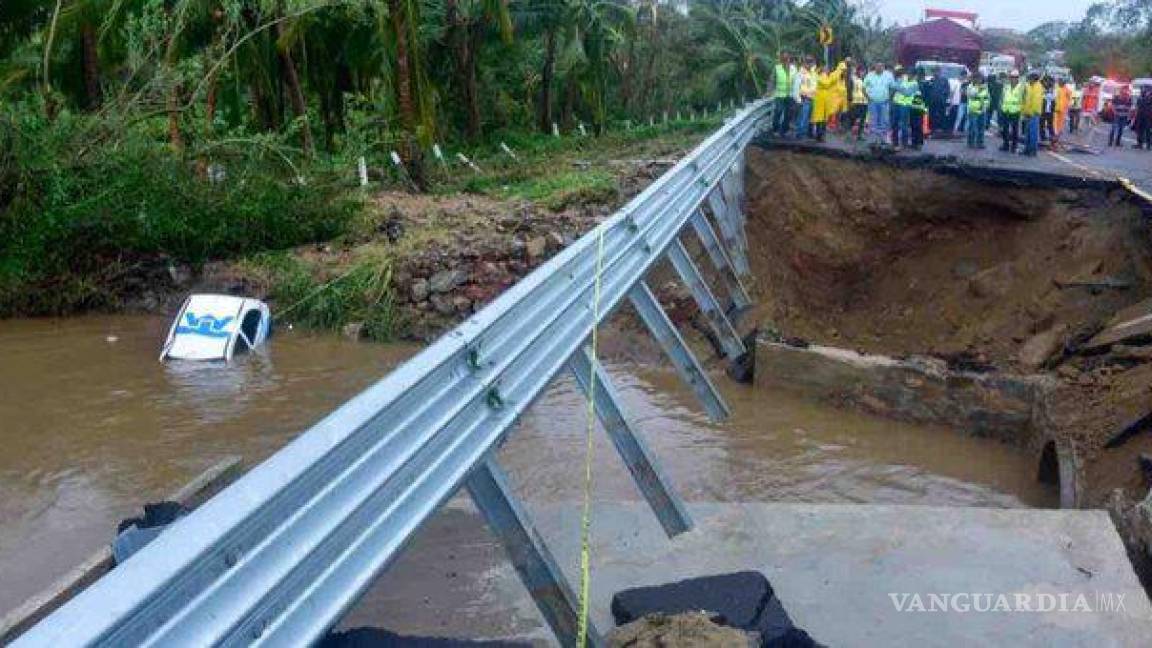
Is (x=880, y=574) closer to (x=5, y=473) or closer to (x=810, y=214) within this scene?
(x=5, y=473)

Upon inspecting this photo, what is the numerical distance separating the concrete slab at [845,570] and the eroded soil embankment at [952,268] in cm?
482

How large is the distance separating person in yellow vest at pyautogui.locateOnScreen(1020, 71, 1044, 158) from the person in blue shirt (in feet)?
7.36

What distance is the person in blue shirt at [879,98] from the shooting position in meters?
→ 20.3

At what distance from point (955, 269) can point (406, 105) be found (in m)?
9.47

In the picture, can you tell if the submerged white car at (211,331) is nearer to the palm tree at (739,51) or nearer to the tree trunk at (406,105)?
the tree trunk at (406,105)

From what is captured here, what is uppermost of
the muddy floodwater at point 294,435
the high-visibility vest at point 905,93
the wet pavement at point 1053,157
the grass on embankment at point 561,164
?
the high-visibility vest at point 905,93

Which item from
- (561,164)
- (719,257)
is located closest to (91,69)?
(561,164)

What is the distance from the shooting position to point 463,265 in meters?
14.5

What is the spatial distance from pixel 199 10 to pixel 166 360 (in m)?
8.67

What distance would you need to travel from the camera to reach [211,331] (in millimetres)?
12578

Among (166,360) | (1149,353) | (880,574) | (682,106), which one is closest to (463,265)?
(166,360)

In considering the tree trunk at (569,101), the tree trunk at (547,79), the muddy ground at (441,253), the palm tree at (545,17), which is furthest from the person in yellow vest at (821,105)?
the tree trunk at (569,101)

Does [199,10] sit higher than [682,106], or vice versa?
[199,10]

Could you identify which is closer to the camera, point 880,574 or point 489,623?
point 489,623
